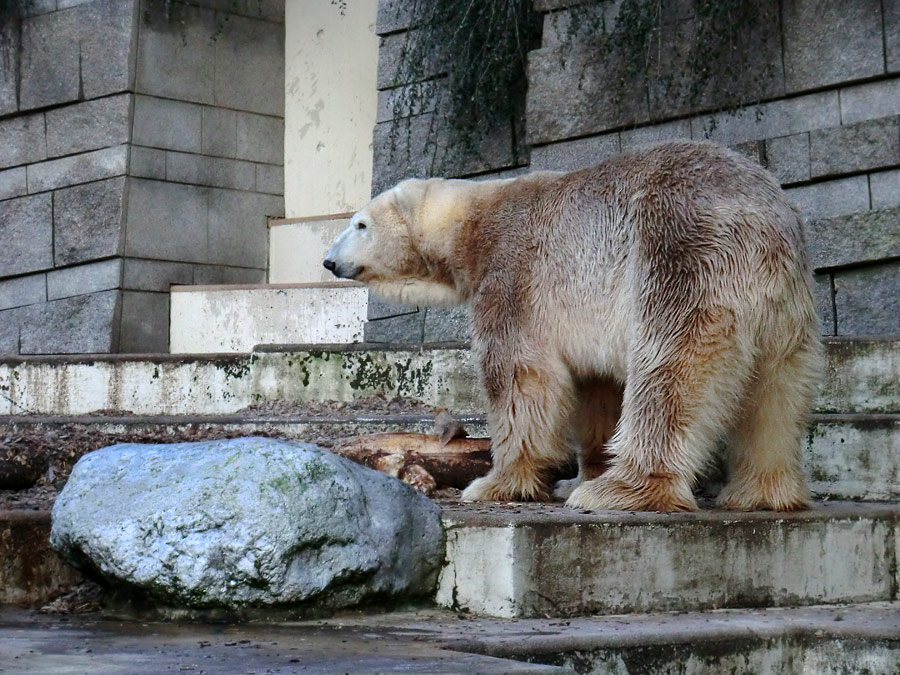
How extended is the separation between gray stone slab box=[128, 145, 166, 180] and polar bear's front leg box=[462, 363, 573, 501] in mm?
4801

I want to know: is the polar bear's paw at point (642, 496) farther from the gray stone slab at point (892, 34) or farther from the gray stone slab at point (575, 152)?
the gray stone slab at point (575, 152)

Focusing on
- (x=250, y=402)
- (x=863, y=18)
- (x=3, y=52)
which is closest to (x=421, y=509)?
(x=250, y=402)

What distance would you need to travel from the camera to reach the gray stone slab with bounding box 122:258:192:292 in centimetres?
880

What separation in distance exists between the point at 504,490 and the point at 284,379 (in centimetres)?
236

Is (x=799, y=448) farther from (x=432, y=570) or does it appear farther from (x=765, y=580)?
(x=432, y=570)

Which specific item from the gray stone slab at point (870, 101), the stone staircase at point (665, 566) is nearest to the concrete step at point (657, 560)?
the stone staircase at point (665, 566)

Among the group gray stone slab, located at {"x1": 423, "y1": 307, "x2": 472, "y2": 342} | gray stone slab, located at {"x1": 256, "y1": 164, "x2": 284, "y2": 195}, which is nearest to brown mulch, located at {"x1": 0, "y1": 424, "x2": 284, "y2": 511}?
gray stone slab, located at {"x1": 423, "y1": 307, "x2": 472, "y2": 342}

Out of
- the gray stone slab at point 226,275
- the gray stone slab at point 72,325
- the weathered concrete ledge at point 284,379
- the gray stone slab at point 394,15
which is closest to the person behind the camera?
the weathered concrete ledge at point 284,379

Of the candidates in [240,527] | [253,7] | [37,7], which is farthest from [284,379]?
[37,7]

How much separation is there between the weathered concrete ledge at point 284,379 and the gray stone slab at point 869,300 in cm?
71

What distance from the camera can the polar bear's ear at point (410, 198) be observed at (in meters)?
5.31

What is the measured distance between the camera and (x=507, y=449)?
479 cm

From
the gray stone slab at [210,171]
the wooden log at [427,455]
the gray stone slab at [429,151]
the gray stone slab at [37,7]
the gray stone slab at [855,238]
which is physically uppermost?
the gray stone slab at [37,7]

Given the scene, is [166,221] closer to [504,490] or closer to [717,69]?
[717,69]
